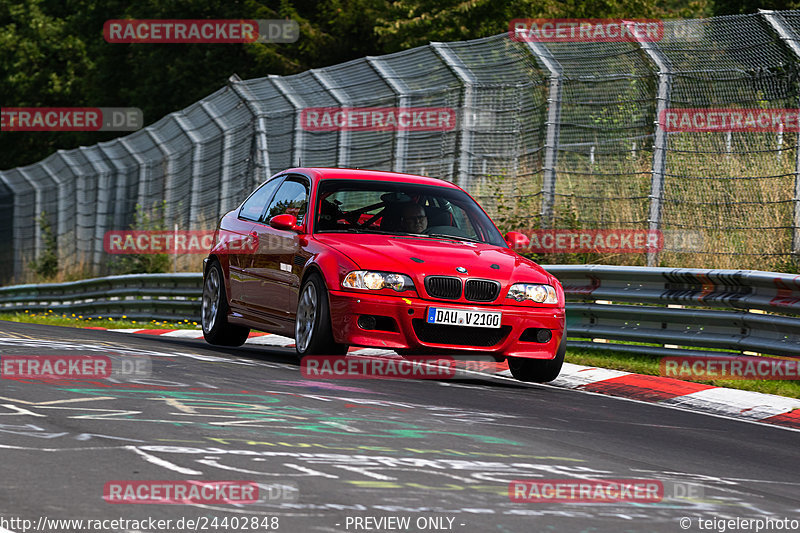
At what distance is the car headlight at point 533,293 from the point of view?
962 cm

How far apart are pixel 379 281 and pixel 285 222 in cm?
136

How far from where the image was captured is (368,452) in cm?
615

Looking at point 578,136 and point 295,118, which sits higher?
point 295,118

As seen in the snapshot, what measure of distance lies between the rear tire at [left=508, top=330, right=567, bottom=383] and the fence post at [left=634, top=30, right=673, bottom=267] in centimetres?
441

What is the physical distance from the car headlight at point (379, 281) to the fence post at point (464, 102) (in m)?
8.02

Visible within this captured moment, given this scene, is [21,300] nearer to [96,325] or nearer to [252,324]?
[96,325]

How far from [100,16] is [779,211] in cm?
4626

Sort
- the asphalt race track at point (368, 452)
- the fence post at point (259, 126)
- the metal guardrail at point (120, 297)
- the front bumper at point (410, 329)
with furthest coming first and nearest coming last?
the fence post at point (259, 126) → the metal guardrail at point (120, 297) → the front bumper at point (410, 329) → the asphalt race track at point (368, 452)

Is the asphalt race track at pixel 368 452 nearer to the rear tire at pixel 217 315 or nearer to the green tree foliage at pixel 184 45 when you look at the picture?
the rear tire at pixel 217 315

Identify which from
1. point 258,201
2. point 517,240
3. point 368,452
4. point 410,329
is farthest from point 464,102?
point 368,452

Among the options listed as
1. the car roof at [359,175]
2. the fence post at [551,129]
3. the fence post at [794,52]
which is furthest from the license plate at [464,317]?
the fence post at [551,129]

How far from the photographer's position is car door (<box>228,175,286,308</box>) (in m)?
11.4

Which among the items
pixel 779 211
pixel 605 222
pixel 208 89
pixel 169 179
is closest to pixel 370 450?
pixel 779 211

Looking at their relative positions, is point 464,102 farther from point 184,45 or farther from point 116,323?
point 184,45
